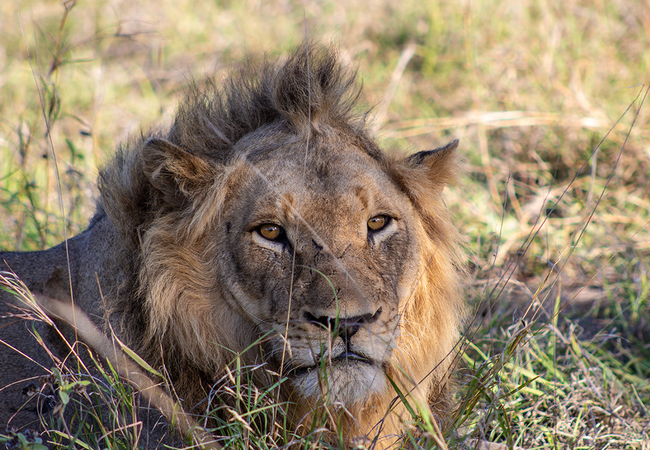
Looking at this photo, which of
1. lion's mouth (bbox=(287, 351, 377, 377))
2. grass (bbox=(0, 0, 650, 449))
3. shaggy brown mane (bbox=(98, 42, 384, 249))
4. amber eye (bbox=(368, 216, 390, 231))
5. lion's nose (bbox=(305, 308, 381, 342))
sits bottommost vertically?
grass (bbox=(0, 0, 650, 449))

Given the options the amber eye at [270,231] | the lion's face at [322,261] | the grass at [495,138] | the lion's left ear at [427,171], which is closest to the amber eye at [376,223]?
the lion's face at [322,261]

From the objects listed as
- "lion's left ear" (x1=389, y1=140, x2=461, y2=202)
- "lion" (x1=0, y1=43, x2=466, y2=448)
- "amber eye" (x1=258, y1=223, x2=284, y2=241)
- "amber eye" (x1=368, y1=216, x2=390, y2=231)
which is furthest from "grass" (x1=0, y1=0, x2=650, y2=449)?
"amber eye" (x1=258, y1=223, x2=284, y2=241)

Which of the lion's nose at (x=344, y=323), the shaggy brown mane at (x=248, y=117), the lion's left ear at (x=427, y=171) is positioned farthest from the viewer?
the lion's left ear at (x=427, y=171)

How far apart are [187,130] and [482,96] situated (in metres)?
4.26

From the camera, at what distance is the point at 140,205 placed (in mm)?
2498

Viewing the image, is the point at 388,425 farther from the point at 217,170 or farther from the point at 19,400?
the point at 19,400

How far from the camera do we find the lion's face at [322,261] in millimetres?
2131

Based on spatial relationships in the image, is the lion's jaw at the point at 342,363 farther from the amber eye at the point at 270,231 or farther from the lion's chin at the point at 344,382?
the amber eye at the point at 270,231

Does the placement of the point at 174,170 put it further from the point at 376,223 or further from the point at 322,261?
the point at 376,223

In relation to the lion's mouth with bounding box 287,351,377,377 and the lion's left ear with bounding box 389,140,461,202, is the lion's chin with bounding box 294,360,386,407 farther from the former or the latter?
the lion's left ear with bounding box 389,140,461,202

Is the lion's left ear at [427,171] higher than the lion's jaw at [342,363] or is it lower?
higher

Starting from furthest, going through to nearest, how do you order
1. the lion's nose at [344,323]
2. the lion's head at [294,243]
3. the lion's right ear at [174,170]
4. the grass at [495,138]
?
the grass at [495,138] < the lion's right ear at [174,170] < the lion's head at [294,243] < the lion's nose at [344,323]

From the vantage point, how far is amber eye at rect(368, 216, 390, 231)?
243cm

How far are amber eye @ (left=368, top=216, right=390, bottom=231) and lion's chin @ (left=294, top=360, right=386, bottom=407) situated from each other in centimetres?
54
